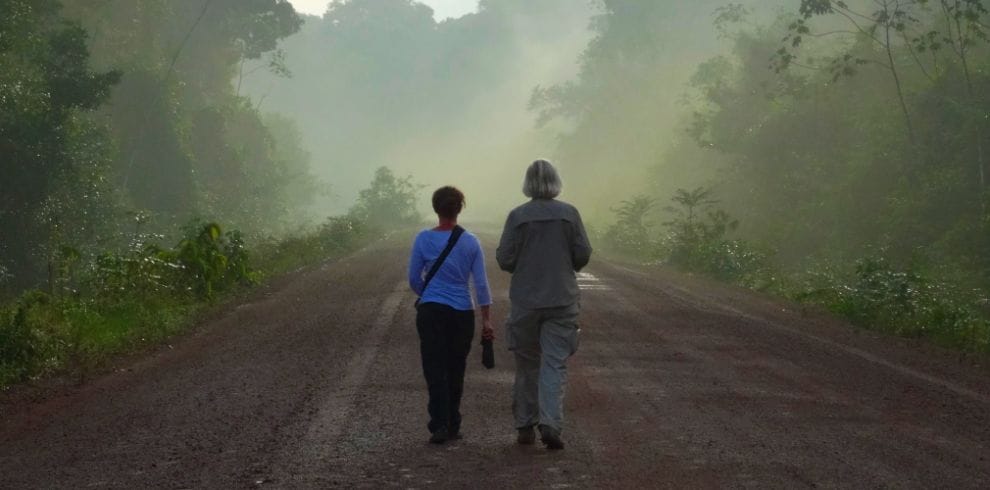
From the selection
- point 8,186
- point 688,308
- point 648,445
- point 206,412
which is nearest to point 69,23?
point 8,186

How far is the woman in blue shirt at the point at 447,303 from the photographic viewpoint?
27.0 ft

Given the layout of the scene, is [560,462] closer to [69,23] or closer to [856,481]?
[856,481]

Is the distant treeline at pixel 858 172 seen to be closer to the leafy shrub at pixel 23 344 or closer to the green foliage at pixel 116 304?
the green foliage at pixel 116 304

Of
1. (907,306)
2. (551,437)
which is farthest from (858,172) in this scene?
(551,437)

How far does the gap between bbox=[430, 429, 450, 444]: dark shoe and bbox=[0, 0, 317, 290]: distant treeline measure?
9.84 meters

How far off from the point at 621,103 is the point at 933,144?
3740 centimetres

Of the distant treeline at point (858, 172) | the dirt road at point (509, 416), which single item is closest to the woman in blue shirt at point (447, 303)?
the dirt road at point (509, 416)

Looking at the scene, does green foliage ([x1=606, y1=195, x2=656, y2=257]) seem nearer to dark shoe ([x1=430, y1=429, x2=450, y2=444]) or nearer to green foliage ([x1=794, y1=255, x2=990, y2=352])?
green foliage ([x1=794, y1=255, x2=990, y2=352])

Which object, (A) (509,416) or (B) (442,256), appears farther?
(A) (509,416)

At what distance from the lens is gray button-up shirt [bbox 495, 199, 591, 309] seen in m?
8.08

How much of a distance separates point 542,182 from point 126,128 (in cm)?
3952

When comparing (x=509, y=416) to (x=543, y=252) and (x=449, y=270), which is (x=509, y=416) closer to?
(x=449, y=270)

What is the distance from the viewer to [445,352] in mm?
8305

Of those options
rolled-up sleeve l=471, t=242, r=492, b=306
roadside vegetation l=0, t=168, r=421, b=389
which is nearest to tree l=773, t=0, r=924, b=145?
roadside vegetation l=0, t=168, r=421, b=389
